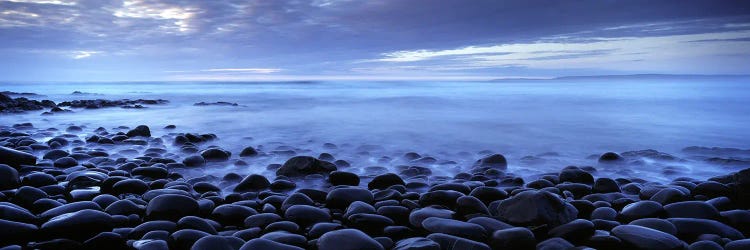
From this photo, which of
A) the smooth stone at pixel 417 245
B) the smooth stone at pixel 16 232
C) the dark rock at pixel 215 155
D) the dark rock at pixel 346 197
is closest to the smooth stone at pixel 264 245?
the smooth stone at pixel 417 245

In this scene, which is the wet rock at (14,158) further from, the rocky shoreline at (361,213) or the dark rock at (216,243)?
the dark rock at (216,243)

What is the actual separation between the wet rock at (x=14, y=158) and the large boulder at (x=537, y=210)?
512cm

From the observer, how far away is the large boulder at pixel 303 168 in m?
4.97

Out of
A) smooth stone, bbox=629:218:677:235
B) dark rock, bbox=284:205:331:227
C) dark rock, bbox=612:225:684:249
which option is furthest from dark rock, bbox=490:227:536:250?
dark rock, bbox=284:205:331:227

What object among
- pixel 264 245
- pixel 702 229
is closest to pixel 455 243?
pixel 264 245

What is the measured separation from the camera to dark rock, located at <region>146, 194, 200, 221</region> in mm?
3152

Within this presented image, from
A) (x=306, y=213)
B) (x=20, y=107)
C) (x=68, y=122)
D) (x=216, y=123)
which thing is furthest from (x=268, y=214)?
(x=20, y=107)

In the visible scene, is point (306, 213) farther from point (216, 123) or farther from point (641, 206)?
point (216, 123)

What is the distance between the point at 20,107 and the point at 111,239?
1647 centimetres

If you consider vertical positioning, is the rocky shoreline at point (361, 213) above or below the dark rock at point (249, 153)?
above

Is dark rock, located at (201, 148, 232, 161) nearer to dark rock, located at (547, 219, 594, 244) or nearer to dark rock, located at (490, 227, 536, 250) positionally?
dark rock, located at (490, 227, 536, 250)

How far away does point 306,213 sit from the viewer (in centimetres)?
317

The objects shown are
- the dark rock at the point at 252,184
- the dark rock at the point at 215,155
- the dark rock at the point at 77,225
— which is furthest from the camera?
the dark rock at the point at 215,155

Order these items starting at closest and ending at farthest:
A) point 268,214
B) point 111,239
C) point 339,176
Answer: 1. point 111,239
2. point 268,214
3. point 339,176
